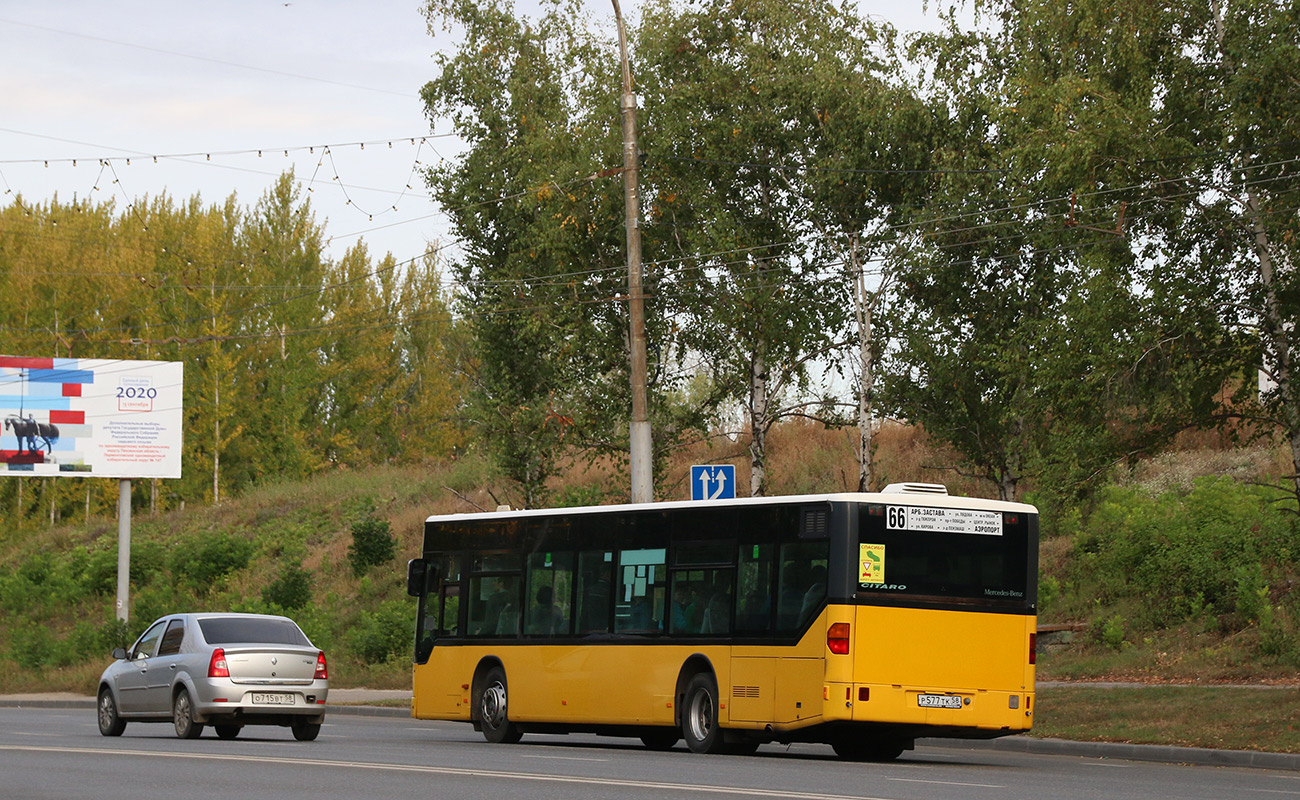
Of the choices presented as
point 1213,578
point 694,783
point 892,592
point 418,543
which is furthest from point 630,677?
point 418,543

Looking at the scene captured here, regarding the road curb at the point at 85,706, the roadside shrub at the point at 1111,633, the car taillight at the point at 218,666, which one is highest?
the roadside shrub at the point at 1111,633

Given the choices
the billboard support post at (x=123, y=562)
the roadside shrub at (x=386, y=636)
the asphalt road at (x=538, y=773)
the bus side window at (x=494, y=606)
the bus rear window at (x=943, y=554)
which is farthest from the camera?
the billboard support post at (x=123, y=562)

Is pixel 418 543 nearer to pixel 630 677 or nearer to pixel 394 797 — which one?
pixel 630 677

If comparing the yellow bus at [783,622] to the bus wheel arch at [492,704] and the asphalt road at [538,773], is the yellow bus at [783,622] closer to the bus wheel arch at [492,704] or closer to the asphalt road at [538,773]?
the bus wheel arch at [492,704]

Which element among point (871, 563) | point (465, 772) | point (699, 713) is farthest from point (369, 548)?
point (465, 772)

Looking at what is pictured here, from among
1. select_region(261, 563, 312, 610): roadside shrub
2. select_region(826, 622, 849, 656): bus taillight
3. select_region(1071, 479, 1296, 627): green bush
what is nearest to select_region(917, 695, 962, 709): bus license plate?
select_region(826, 622, 849, 656): bus taillight

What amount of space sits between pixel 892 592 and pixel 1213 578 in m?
12.6

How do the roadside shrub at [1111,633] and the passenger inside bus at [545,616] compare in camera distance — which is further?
the roadside shrub at [1111,633]

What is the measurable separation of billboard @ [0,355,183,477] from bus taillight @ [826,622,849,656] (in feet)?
111

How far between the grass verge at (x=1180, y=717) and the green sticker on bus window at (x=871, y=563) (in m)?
4.61

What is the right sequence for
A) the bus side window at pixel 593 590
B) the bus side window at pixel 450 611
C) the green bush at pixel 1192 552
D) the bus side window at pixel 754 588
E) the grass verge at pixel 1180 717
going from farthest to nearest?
the green bush at pixel 1192 552 → the bus side window at pixel 450 611 → the bus side window at pixel 593 590 → the grass verge at pixel 1180 717 → the bus side window at pixel 754 588

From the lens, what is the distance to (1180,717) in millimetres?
20484

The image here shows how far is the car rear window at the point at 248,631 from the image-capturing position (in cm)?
2044

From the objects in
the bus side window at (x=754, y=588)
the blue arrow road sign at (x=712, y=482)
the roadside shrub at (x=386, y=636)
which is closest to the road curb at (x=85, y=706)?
the roadside shrub at (x=386, y=636)
